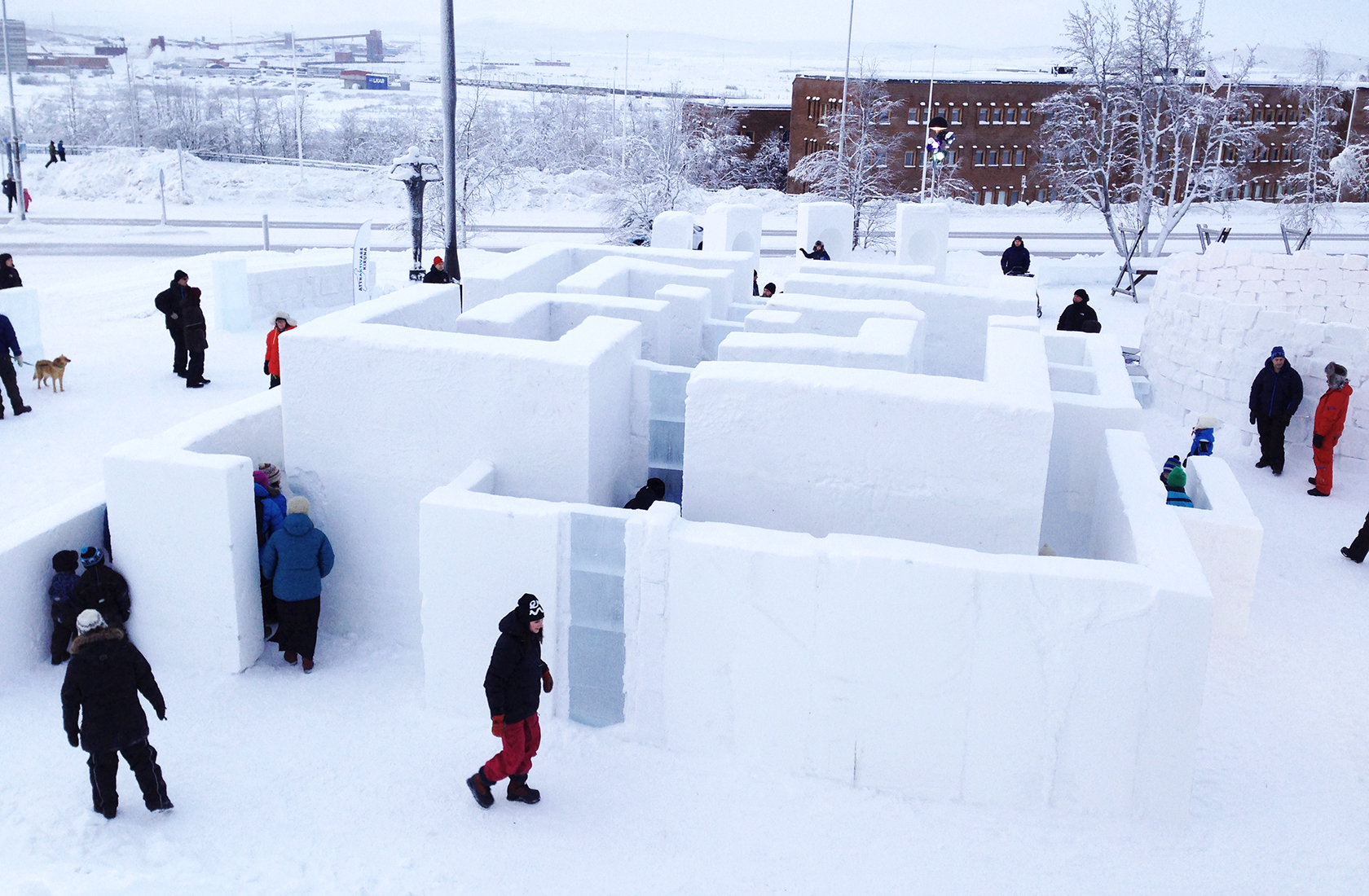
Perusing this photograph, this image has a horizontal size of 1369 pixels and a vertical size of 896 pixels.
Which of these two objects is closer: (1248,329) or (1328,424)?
(1328,424)

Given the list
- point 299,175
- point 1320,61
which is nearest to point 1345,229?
point 1320,61

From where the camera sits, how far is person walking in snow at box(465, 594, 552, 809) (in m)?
5.96

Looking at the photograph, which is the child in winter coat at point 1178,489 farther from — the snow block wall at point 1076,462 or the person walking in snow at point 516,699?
the person walking in snow at point 516,699

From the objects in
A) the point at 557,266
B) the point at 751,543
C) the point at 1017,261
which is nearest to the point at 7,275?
the point at 557,266

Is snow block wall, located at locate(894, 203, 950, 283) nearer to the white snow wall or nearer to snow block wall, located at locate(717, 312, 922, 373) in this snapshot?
snow block wall, located at locate(717, 312, 922, 373)

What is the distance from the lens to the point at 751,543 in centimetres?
646

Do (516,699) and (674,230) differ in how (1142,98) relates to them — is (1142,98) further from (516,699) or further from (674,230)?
(516,699)

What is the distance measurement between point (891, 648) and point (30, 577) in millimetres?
5606

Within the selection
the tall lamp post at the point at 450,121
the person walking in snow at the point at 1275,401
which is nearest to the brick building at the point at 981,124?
the tall lamp post at the point at 450,121

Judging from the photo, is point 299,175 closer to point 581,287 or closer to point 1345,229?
A: point 581,287

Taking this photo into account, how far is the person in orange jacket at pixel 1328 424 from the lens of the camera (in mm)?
11633

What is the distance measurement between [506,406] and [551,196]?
33.7 m

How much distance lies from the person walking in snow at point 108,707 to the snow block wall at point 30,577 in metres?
1.69

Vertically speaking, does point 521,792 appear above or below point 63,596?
below
